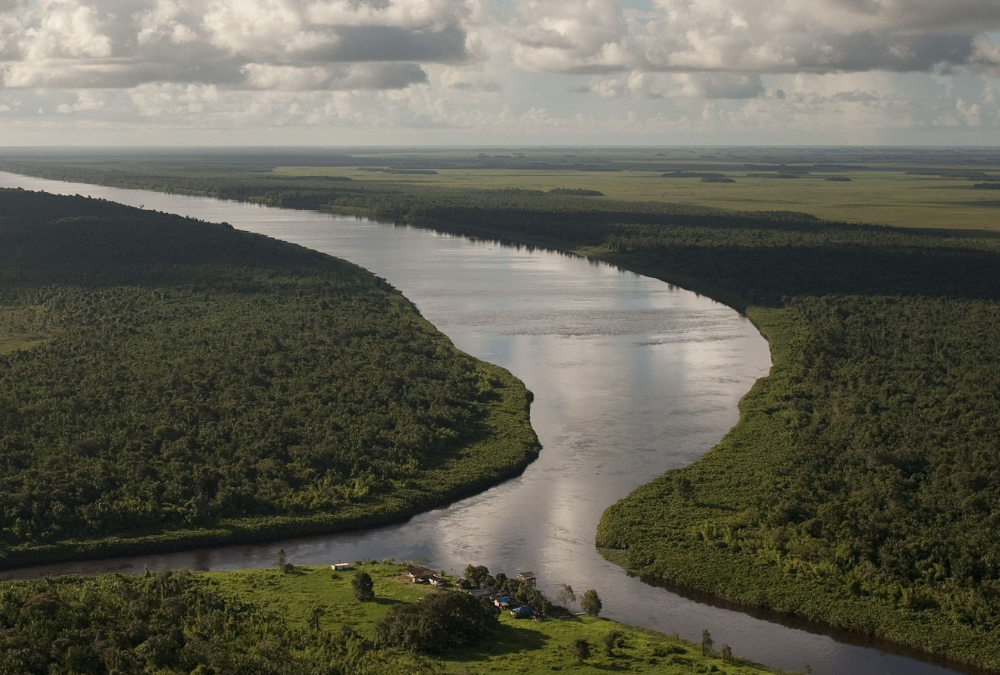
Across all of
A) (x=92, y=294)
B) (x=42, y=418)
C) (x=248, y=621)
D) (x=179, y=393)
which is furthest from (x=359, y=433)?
(x=92, y=294)

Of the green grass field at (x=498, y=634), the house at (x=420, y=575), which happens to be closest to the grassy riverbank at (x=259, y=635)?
the green grass field at (x=498, y=634)

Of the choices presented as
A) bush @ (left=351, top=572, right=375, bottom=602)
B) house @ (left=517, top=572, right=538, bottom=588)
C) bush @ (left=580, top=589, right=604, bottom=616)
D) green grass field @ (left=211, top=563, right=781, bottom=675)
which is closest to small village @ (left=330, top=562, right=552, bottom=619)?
house @ (left=517, top=572, right=538, bottom=588)

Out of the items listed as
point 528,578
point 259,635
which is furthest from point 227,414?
point 259,635

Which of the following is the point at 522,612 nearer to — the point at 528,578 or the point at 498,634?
the point at 498,634

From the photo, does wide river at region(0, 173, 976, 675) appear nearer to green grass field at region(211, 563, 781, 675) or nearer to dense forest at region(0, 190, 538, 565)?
dense forest at region(0, 190, 538, 565)

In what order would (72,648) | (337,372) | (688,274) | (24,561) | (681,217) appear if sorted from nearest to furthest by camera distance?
(72,648)
(24,561)
(337,372)
(688,274)
(681,217)

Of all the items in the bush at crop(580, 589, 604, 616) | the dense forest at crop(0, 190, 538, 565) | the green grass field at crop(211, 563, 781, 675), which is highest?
the dense forest at crop(0, 190, 538, 565)

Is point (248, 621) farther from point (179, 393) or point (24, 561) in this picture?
point (179, 393)
